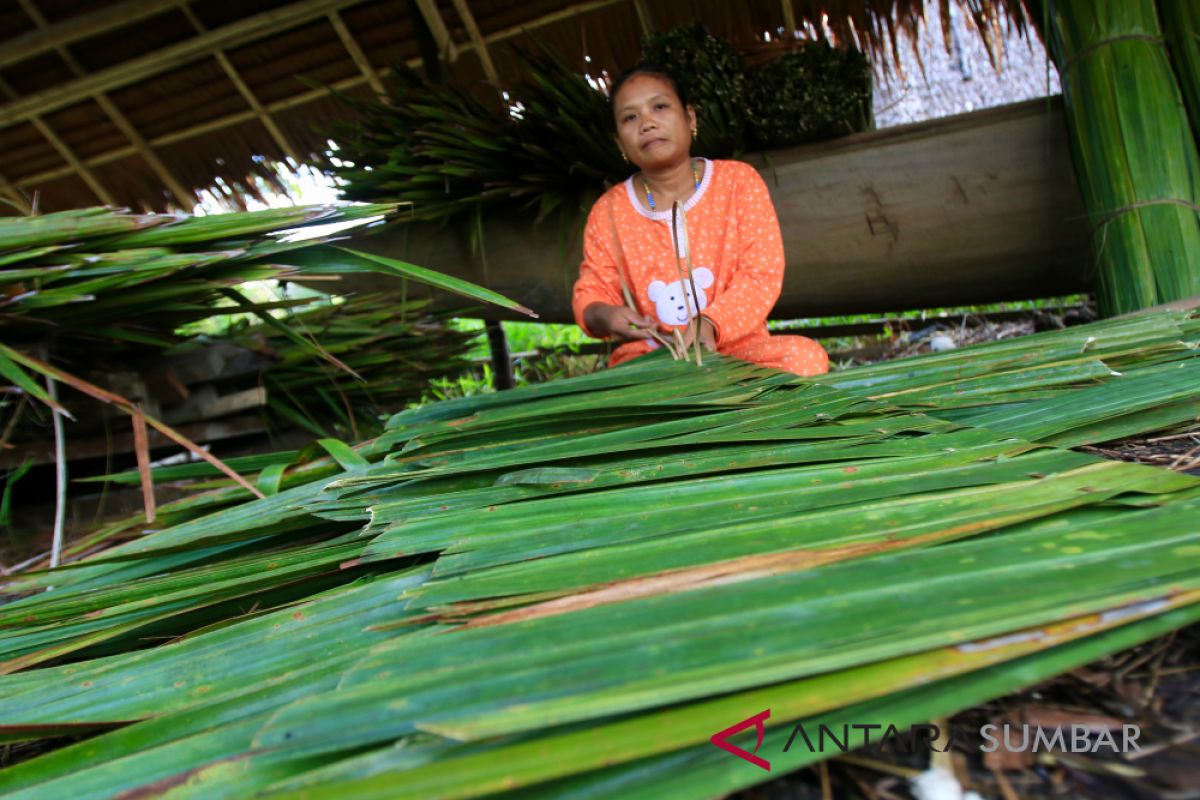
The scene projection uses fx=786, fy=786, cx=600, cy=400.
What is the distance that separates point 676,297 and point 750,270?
0.67 feet

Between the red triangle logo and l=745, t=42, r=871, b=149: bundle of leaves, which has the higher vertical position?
l=745, t=42, r=871, b=149: bundle of leaves

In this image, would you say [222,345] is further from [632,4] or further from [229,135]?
[632,4]

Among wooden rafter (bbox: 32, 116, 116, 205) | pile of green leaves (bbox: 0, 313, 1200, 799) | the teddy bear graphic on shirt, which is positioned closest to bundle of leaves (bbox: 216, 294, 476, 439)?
the teddy bear graphic on shirt

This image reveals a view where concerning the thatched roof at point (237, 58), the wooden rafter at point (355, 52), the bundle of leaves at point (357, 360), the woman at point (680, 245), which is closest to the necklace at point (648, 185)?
the woman at point (680, 245)

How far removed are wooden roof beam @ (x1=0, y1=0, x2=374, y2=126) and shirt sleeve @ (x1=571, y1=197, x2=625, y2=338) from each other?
141cm

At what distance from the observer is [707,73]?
2381mm

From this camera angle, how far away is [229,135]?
10.6 ft

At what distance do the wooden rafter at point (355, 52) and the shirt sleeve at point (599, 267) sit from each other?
1169 millimetres

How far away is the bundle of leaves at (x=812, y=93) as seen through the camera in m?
2.36

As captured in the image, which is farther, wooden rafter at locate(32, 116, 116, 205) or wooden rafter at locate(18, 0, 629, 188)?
wooden rafter at locate(32, 116, 116, 205)

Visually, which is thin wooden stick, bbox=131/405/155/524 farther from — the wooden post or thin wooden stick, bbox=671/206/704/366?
the wooden post

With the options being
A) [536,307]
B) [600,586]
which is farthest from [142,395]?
[600,586]

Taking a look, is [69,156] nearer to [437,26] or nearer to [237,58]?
[237,58]

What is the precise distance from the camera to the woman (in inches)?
74.4
